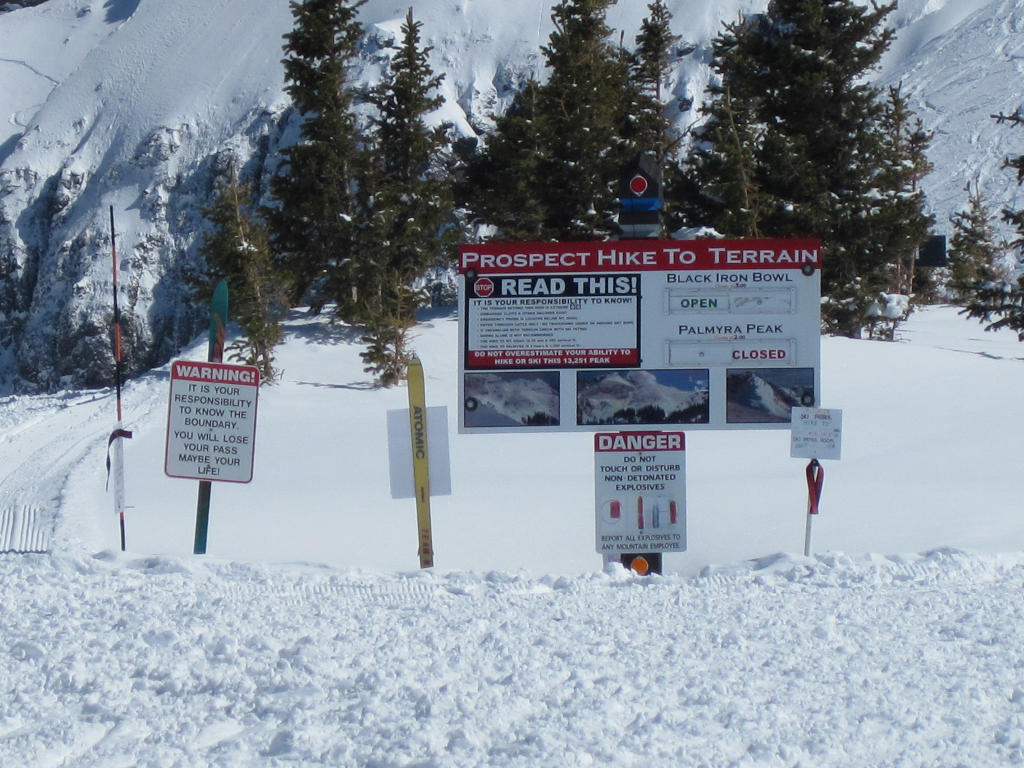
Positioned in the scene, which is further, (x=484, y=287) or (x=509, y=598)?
(x=484, y=287)

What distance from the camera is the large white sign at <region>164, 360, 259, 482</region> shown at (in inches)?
290

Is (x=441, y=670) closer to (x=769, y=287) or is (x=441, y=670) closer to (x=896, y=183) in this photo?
(x=769, y=287)

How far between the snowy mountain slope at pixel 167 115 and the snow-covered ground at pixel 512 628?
28816mm

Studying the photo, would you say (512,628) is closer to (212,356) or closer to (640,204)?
(640,204)

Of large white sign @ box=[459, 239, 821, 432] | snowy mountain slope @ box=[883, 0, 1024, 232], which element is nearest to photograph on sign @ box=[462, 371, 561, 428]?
large white sign @ box=[459, 239, 821, 432]

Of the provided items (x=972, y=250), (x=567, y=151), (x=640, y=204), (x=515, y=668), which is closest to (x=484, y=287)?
(x=640, y=204)

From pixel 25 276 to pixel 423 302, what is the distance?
27.3 m

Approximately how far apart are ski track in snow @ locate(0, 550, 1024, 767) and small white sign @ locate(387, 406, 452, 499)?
760mm

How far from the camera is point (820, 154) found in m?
25.6

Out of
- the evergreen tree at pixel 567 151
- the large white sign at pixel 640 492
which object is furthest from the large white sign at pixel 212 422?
the evergreen tree at pixel 567 151

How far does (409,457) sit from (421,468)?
0.37 feet

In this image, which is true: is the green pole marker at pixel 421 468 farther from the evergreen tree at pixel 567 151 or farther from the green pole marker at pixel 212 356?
the evergreen tree at pixel 567 151

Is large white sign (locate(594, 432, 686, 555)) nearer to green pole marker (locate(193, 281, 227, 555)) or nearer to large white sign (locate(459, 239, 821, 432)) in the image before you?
large white sign (locate(459, 239, 821, 432))

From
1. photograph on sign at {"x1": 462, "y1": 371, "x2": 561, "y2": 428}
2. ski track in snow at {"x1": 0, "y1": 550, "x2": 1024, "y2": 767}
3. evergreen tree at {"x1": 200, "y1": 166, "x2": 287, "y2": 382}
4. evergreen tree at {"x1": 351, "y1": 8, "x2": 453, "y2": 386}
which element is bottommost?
ski track in snow at {"x1": 0, "y1": 550, "x2": 1024, "y2": 767}
